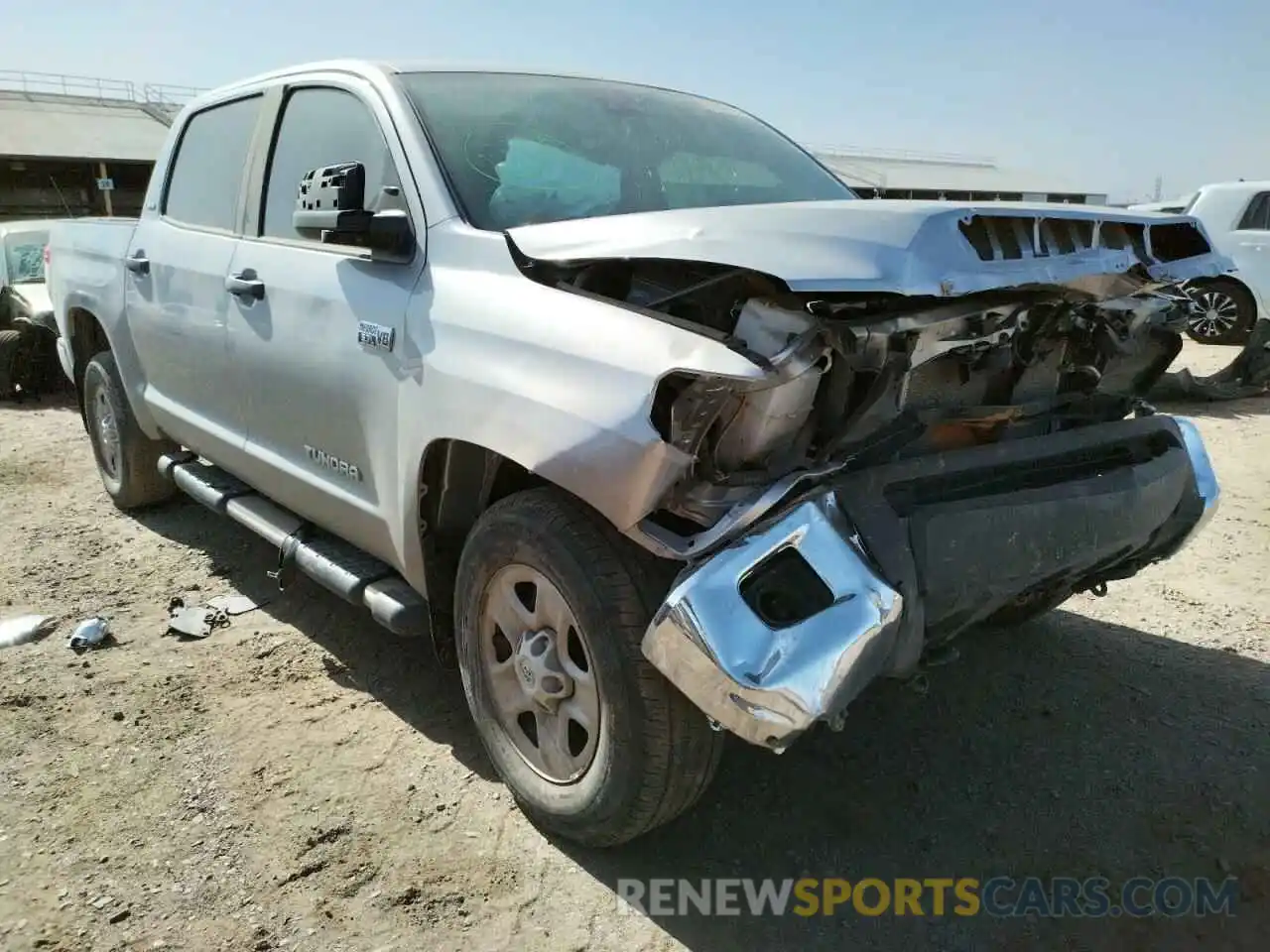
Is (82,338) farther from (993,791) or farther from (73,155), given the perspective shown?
(73,155)

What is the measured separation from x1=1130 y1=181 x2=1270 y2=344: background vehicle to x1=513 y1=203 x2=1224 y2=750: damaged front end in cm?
935

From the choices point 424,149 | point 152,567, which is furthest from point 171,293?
point 424,149

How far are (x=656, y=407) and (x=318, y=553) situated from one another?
175 centimetres

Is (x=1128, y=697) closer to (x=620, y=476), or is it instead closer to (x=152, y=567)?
(x=620, y=476)

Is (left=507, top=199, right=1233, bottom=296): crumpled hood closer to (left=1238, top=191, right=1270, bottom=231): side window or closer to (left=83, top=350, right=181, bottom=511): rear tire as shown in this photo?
(left=83, top=350, right=181, bottom=511): rear tire

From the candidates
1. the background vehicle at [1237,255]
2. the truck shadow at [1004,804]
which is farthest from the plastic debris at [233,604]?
the background vehicle at [1237,255]

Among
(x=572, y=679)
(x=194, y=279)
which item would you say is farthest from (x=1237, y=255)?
(x=572, y=679)

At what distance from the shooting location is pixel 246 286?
3389mm

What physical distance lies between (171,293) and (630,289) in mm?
2589

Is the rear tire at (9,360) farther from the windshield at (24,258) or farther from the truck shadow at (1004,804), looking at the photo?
the truck shadow at (1004,804)

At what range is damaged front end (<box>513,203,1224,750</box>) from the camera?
75.0 inches

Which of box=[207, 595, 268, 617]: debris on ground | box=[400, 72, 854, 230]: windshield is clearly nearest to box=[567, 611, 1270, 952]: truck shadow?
box=[400, 72, 854, 230]: windshield

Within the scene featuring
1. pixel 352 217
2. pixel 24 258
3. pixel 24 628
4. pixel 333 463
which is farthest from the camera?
pixel 24 258

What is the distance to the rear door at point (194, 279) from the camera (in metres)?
3.73
